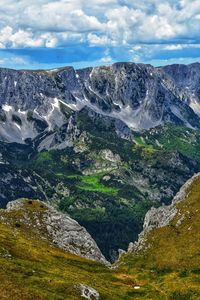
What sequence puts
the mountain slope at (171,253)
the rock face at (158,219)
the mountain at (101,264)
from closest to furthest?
the mountain at (101,264) → the mountain slope at (171,253) → the rock face at (158,219)

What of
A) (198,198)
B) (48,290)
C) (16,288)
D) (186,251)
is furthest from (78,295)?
(198,198)

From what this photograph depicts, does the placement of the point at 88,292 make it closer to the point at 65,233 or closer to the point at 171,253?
the point at 171,253

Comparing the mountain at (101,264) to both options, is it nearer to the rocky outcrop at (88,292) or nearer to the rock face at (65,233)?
the rocky outcrop at (88,292)

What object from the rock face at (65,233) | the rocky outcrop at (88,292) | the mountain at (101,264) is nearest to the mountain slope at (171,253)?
the mountain at (101,264)

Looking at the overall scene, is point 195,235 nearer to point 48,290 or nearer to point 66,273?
point 66,273

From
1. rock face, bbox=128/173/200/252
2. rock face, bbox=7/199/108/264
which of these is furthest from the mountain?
rock face, bbox=7/199/108/264
